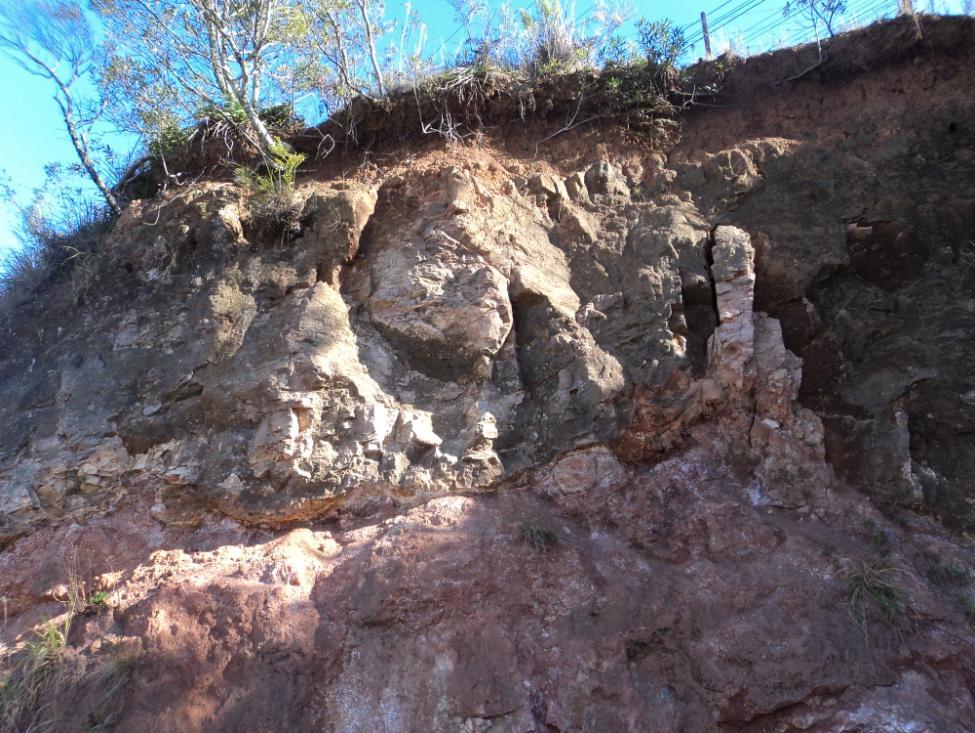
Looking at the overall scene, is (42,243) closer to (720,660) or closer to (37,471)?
(37,471)

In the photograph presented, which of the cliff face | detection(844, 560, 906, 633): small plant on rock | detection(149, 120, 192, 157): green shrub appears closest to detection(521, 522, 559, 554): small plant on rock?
the cliff face

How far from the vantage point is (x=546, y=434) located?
462cm

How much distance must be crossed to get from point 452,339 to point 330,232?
5.27ft

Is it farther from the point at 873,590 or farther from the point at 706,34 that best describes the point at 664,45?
the point at 873,590

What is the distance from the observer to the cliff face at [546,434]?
3.54 m

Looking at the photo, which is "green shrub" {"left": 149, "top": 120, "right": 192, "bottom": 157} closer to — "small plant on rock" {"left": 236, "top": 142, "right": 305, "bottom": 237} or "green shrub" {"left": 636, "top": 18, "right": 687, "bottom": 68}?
"small plant on rock" {"left": 236, "top": 142, "right": 305, "bottom": 237}

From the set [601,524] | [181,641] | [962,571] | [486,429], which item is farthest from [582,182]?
[181,641]

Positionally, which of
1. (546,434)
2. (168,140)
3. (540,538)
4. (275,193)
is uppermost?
(168,140)

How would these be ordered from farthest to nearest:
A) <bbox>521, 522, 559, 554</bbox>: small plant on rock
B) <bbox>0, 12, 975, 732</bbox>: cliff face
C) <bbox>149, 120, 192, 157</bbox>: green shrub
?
<bbox>149, 120, 192, 157</bbox>: green shrub → <bbox>521, 522, 559, 554</bbox>: small plant on rock → <bbox>0, 12, 975, 732</bbox>: cliff face

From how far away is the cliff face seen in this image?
139 inches

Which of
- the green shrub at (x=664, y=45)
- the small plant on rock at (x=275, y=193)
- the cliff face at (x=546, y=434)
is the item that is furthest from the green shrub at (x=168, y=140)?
the green shrub at (x=664, y=45)

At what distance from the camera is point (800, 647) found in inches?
138

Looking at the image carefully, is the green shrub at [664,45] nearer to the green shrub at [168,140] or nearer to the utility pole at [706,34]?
the utility pole at [706,34]

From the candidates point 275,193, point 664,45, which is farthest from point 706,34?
point 275,193
